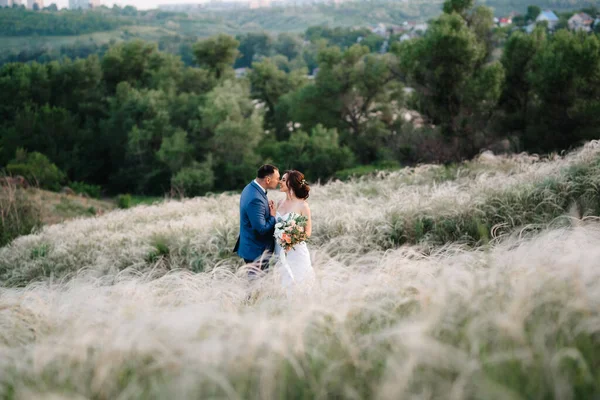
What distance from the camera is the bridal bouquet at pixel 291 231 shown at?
5492 millimetres

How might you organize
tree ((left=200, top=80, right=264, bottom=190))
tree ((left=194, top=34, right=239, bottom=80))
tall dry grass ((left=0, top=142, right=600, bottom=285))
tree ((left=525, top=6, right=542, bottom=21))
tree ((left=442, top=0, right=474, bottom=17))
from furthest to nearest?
tree ((left=525, top=6, right=542, bottom=21)), tree ((left=194, top=34, right=239, bottom=80)), tree ((left=200, top=80, right=264, bottom=190)), tree ((left=442, top=0, right=474, bottom=17)), tall dry grass ((left=0, top=142, right=600, bottom=285))

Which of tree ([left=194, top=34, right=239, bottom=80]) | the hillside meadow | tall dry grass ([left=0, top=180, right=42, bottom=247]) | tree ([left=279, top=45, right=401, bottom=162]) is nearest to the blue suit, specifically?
the hillside meadow

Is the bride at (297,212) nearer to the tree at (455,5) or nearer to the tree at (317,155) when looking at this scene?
the tree at (455,5)

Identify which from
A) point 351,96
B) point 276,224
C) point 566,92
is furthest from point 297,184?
point 351,96

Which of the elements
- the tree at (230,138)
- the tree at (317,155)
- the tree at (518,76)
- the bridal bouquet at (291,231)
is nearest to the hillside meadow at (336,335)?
the bridal bouquet at (291,231)

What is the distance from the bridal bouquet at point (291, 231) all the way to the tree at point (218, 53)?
3775cm

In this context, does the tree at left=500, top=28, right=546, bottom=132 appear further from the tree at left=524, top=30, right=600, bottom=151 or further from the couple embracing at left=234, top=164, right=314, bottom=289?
the couple embracing at left=234, top=164, right=314, bottom=289

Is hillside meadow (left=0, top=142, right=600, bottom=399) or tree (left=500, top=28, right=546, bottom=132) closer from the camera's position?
hillside meadow (left=0, top=142, right=600, bottom=399)

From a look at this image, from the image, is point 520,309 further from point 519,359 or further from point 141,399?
point 141,399

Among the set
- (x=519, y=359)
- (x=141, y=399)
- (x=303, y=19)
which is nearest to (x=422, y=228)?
(x=519, y=359)

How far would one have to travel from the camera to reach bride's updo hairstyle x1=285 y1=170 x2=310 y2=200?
5.82 meters

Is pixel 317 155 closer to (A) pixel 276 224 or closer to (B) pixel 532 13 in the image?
(A) pixel 276 224

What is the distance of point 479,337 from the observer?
2.36 metres

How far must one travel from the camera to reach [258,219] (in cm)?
560
